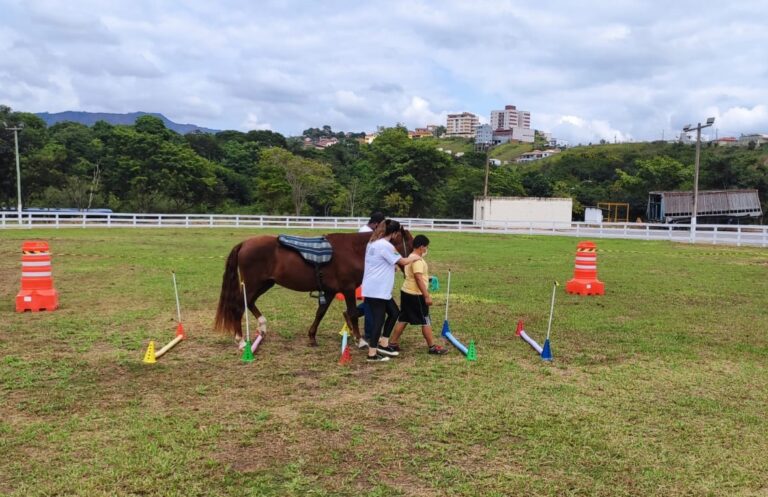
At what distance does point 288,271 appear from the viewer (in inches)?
297

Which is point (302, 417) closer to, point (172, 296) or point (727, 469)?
point (727, 469)

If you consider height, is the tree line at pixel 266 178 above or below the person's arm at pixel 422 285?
above

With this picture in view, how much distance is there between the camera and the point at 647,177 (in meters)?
69.4

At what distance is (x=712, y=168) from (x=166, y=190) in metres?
60.3

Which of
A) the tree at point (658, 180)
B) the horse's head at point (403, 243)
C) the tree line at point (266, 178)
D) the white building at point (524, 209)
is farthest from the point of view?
the tree at point (658, 180)

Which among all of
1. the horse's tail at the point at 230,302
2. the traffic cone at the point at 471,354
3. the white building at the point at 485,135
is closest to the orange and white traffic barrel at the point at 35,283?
the horse's tail at the point at 230,302

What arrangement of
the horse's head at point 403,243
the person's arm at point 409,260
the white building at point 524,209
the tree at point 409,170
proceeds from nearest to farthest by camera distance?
the person's arm at point 409,260 → the horse's head at point 403,243 → the white building at point 524,209 → the tree at point 409,170

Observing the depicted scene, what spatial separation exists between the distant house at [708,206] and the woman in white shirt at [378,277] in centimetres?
5181

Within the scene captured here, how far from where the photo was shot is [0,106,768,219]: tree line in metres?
52.6

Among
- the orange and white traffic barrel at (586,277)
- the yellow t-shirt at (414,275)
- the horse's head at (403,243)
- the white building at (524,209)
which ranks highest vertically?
the white building at (524,209)

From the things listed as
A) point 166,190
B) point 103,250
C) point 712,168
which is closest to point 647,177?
point 712,168

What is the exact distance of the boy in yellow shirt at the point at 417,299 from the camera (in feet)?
23.0

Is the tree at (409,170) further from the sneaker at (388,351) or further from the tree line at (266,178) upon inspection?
the sneaker at (388,351)

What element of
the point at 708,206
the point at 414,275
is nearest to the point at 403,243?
the point at 414,275
